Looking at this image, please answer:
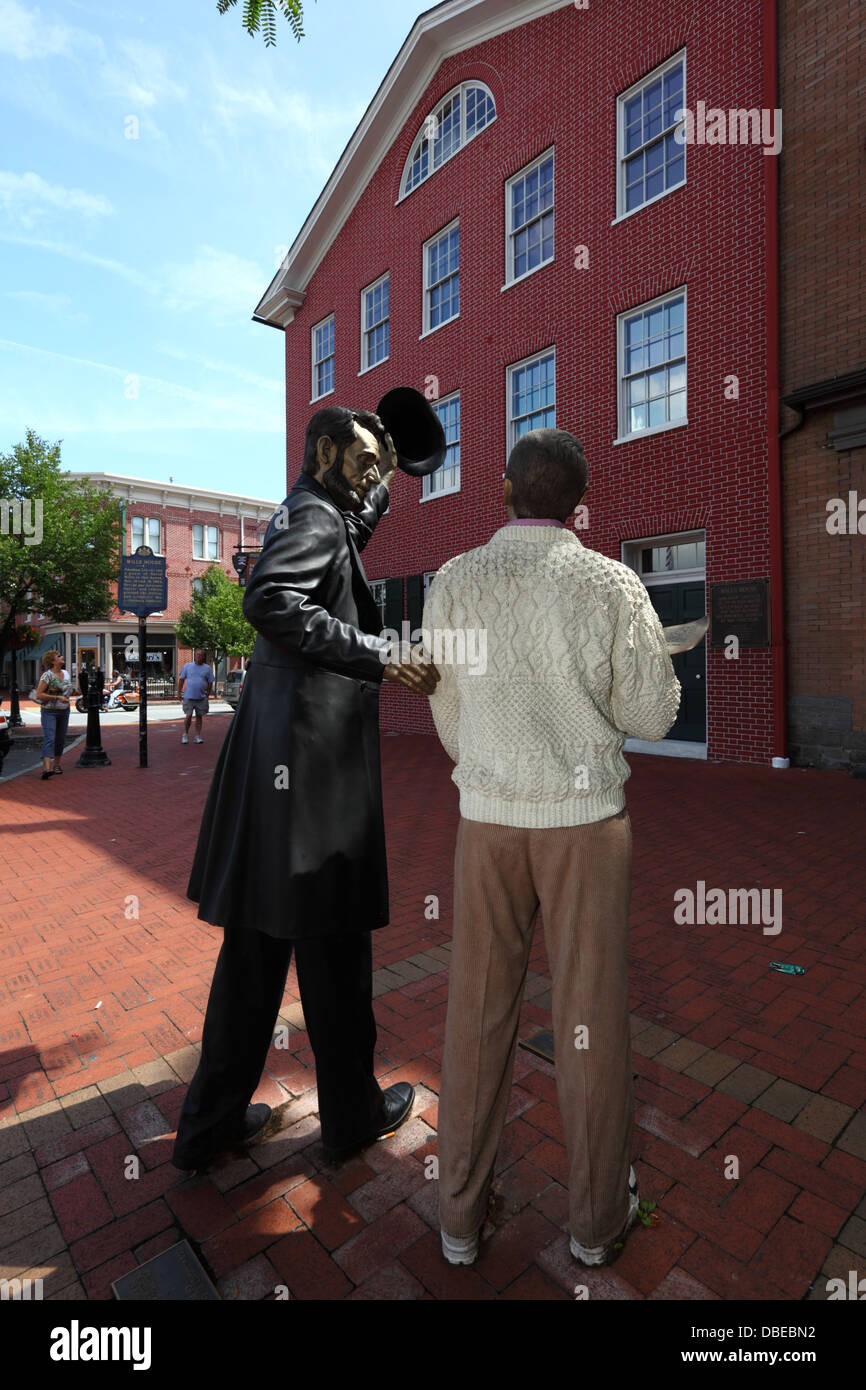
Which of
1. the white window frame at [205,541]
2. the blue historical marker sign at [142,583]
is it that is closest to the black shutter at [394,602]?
the blue historical marker sign at [142,583]

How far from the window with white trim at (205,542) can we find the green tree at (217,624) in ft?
9.77

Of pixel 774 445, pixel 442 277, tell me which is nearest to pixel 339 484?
pixel 774 445

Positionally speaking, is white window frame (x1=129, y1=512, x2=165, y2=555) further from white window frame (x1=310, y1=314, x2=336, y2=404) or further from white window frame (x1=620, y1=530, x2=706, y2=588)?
white window frame (x1=620, y1=530, x2=706, y2=588)

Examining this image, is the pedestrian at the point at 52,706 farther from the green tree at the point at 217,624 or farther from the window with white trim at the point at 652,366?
the green tree at the point at 217,624

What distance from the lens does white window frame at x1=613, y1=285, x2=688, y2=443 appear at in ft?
32.5

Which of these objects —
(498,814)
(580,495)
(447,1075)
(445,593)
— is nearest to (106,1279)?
(447,1075)

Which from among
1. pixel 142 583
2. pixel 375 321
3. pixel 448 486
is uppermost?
pixel 375 321

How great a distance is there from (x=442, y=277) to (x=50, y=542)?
9.69 m

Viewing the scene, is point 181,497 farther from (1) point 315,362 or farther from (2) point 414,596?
(2) point 414,596

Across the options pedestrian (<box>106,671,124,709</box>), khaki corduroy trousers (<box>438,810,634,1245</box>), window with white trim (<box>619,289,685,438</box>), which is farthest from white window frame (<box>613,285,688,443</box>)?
pedestrian (<box>106,671,124,709</box>)

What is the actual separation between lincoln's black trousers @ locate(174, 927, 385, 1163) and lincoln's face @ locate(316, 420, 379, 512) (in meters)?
1.25

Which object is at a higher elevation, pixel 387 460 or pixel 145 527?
pixel 145 527

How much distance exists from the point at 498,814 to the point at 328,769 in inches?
20.3

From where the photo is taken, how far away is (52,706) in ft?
33.2
